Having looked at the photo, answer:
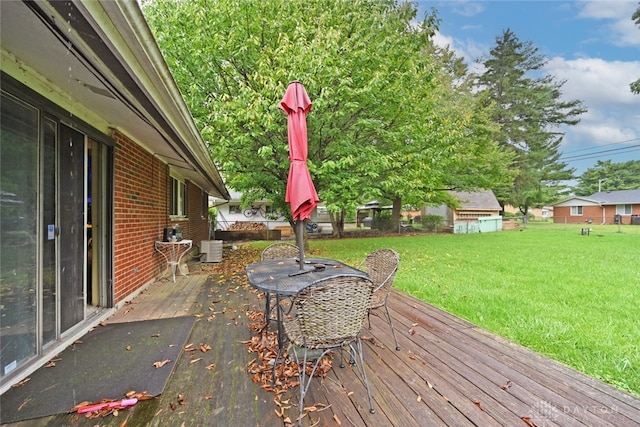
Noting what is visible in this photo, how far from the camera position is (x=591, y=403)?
7.02 feet

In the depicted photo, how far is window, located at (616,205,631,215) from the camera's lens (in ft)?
102

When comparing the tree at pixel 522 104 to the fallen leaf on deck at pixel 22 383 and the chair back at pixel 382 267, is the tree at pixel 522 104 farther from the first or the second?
the fallen leaf on deck at pixel 22 383

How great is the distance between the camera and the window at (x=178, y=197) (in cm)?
757

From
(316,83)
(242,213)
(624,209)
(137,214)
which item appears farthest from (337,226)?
(624,209)

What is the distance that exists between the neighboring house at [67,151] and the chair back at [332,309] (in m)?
1.91

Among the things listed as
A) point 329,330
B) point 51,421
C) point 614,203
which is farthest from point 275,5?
point 614,203

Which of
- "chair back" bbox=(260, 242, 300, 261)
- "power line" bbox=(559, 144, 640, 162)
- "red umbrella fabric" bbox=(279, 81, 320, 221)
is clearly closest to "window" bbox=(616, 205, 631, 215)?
"power line" bbox=(559, 144, 640, 162)

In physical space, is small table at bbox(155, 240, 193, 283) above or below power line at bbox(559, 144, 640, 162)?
below

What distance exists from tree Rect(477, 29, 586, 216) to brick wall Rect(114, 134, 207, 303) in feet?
90.6

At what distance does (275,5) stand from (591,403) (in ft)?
27.6

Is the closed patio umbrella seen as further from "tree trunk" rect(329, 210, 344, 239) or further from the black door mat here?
"tree trunk" rect(329, 210, 344, 239)

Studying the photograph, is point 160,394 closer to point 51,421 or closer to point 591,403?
point 51,421

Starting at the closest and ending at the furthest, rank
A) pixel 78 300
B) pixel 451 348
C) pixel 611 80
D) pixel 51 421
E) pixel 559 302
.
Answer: pixel 51 421
pixel 451 348
pixel 78 300
pixel 559 302
pixel 611 80

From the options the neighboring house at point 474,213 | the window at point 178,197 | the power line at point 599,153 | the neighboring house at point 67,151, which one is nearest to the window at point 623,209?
the power line at point 599,153
